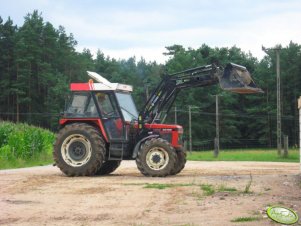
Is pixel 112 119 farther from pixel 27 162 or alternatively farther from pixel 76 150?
pixel 27 162

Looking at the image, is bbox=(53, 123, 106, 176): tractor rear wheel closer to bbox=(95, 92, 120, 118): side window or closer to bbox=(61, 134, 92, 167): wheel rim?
bbox=(61, 134, 92, 167): wheel rim

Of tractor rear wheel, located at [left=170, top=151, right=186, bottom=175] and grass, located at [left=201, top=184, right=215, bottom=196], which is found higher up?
tractor rear wheel, located at [left=170, top=151, right=186, bottom=175]

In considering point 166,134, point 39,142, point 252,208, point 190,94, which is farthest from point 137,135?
point 190,94

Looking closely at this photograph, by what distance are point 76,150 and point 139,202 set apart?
714 cm

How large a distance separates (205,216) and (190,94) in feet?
276

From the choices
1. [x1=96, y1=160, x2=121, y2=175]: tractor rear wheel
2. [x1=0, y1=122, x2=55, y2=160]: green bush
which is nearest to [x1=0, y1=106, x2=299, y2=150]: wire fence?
[x1=0, y1=122, x2=55, y2=160]: green bush

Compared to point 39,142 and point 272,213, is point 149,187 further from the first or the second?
point 39,142

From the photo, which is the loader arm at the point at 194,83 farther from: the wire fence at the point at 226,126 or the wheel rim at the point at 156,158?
the wire fence at the point at 226,126

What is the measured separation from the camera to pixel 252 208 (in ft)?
33.0

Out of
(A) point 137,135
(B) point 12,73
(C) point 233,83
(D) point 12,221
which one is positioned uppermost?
(B) point 12,73

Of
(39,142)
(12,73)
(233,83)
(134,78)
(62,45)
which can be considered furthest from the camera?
(134,78)

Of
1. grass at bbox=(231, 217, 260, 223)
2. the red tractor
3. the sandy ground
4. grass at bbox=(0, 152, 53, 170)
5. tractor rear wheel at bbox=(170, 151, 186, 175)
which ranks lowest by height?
grass at bbox=(0, 152, 53, 170)

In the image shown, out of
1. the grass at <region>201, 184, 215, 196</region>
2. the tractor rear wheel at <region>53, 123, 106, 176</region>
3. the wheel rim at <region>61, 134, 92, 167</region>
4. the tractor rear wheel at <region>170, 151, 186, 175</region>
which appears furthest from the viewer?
the tractor rear wheel at <region>170, 151, 186, 175</region>

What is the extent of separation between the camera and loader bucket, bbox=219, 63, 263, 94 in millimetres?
17609
